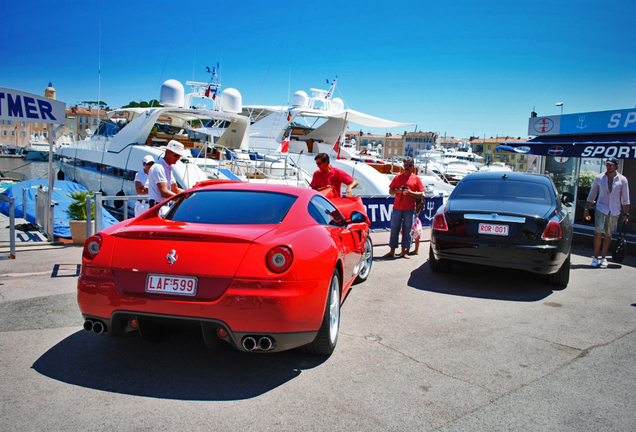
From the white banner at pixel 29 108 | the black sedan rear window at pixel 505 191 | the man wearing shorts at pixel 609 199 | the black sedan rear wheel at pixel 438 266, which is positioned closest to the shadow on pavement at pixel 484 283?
the black sedan rear wheel at pixel 438 266

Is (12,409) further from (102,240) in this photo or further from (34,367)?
(102,240)

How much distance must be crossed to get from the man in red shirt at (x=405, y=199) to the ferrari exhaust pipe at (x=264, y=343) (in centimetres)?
543

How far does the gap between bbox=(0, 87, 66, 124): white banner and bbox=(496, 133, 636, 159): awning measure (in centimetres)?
1111

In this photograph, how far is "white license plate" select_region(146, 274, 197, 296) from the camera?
3.23 m

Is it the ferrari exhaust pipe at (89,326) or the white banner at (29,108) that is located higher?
the white banner at (29,108)

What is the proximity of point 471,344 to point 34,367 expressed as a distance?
3.58 m

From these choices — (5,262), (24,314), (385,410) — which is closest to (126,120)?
(5,262)

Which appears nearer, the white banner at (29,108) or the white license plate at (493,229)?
A: the white license plate at (493,229)

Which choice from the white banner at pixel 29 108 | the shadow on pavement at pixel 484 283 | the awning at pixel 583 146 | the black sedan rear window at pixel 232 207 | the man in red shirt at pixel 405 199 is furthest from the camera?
the awning at pixel 583 146

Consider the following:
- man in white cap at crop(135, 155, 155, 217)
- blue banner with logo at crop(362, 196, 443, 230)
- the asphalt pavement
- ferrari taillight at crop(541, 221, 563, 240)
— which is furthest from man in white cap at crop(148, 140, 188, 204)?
blue banner with logo at crop(362, 196, 443, 230)

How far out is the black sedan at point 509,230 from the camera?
240 inches

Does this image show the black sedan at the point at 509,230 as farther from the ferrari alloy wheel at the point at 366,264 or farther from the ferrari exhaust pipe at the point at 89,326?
the ferrari exhaust pipe at the point at 89,326

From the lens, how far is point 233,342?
325 cm

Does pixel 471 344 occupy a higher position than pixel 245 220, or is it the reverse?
pixel 245 220
